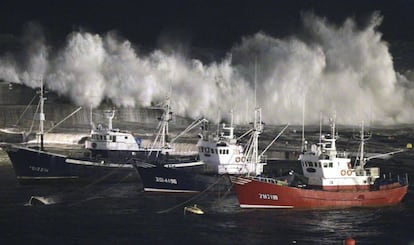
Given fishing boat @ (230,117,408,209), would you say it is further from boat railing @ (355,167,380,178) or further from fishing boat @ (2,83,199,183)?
fishing boat @ (2,83,199,183)

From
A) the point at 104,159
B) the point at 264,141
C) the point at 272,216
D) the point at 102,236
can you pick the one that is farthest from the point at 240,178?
the point at 264,141

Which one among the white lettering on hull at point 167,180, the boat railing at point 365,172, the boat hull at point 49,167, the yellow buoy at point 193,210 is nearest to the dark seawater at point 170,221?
the yellow buoy at point 193,210

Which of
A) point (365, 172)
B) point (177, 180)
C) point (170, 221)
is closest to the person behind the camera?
point (170, 221)

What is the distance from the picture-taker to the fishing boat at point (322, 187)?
193 ft

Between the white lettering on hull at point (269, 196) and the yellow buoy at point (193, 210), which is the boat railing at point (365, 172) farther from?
the yellow buoy at point (193, 210)

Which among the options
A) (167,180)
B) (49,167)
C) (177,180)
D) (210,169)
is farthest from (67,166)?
(210,169)

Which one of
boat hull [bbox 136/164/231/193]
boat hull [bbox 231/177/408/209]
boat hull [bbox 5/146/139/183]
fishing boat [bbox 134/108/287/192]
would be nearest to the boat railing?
boat hull [bbox 231/177/408/209]

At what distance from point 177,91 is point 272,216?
2461 inches

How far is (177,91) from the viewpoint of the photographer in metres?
118

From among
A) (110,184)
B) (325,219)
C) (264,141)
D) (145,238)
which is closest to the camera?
(145,238)

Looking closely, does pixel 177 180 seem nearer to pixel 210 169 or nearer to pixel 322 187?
pixel 210 169

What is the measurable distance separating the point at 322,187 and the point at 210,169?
11.5 meters

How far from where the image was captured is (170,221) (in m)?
54.0

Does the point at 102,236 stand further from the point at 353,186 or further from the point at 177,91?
the point at 177,91
